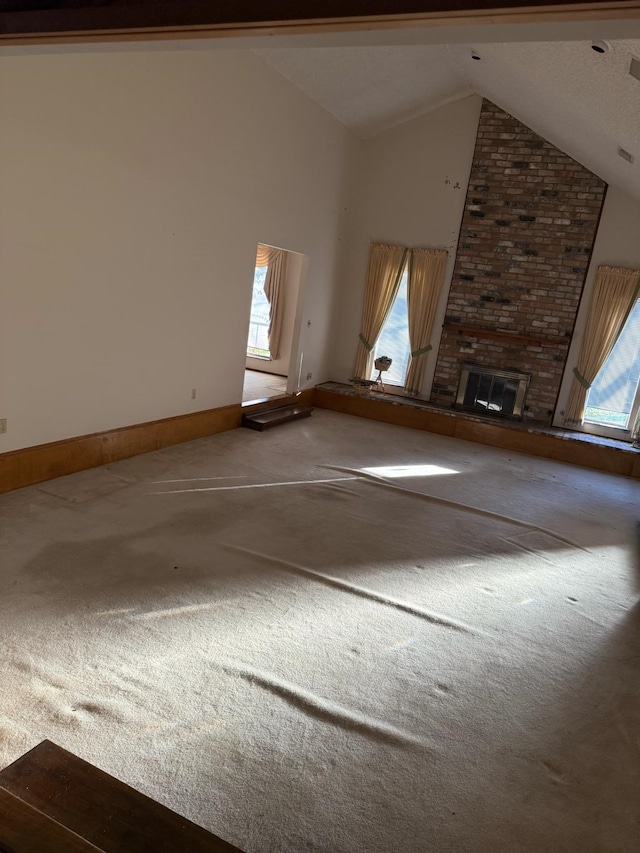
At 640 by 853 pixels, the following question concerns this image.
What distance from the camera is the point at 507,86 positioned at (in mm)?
6406

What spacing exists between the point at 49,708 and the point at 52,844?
1.04m

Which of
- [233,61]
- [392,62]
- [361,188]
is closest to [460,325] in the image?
[361,188]

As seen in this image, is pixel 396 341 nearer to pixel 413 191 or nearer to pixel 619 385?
pixel 413 191

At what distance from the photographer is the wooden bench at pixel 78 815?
1426mm

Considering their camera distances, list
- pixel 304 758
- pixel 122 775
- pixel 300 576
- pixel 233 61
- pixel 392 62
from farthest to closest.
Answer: pixel 392 62
pixel 233 61
pixel 300 576
pixel 304 758
pixel 122 775

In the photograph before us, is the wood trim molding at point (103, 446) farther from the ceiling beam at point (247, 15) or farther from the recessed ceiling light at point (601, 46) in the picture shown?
the recessed ceiling light at point (601, 46)

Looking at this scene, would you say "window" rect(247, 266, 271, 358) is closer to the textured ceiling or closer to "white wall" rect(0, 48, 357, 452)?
the textured ceiling

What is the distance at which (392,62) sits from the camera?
6.56 m

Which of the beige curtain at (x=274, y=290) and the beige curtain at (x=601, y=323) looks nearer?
the beige curtain at (x=601, y=323)

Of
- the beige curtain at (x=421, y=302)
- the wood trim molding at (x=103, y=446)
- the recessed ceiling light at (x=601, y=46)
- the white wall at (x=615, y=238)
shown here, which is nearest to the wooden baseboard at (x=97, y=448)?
the wood trim molding at (x=103, y=446)

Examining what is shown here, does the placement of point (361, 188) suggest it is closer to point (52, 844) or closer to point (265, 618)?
point (265, 618)

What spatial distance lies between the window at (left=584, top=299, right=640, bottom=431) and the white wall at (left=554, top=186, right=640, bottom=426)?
513mm

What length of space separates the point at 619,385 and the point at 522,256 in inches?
78.3

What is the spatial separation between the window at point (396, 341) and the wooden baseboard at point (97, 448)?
9.73 ft
